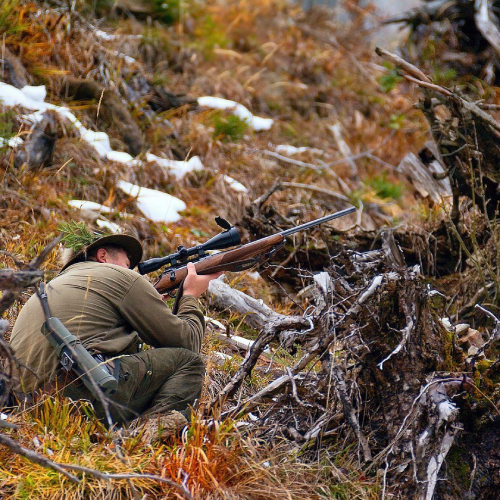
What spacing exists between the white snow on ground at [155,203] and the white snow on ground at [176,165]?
71 centimetres

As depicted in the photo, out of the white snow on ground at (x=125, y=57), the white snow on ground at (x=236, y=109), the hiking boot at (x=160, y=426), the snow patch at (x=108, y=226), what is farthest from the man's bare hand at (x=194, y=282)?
the white snow on ground at (x=125, y=57)

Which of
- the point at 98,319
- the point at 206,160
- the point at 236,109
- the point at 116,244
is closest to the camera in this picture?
the point at 98,319

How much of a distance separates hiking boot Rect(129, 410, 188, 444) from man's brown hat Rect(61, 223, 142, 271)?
48.8 inches

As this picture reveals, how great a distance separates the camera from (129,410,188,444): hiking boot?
12.6 feet

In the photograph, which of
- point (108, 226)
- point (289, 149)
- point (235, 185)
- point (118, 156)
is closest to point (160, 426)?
point (108, 226)

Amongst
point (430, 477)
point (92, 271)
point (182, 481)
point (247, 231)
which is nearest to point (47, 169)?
point (247, 231)

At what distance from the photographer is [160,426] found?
385 cm

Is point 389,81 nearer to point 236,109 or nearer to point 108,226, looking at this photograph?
point 236,109

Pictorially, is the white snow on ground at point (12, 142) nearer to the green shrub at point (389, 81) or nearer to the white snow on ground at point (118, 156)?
the white snow on ground at point (118, 156)

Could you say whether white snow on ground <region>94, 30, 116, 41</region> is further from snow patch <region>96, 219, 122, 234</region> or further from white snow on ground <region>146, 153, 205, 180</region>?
snow patch <region>96, 219, 122, 234</region>

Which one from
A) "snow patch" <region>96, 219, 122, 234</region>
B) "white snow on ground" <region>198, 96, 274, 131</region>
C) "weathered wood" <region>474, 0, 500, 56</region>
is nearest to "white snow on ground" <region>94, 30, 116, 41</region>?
"white snow on ground" <region>198, 96, 274, 131</region>

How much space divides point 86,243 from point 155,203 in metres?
2.47

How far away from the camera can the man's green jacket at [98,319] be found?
13.1ft

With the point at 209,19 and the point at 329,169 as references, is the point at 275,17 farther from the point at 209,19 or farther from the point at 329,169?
the point at 329,169
